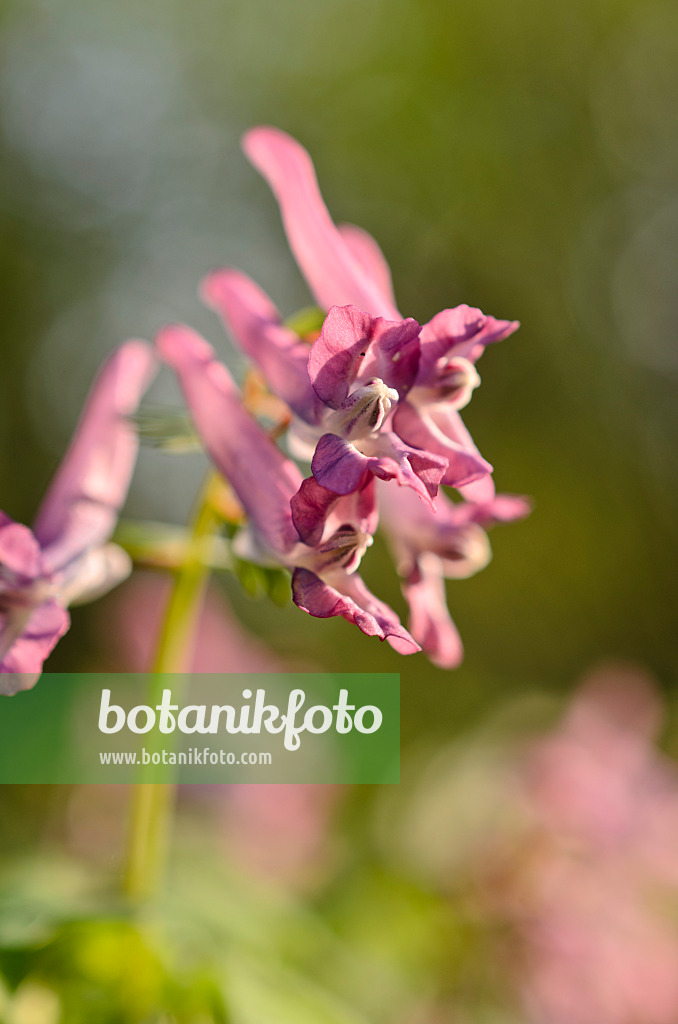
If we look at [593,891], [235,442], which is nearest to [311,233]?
[235,442]

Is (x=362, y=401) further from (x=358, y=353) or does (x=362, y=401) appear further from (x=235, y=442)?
(x=235, y=442)

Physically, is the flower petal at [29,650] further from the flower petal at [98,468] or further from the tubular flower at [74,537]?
the flower petal at [98,468]

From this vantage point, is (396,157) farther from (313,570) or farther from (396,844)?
(313,570)

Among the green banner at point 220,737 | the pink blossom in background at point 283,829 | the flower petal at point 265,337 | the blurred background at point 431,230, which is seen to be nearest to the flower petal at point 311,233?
the flower petal at point 265,337

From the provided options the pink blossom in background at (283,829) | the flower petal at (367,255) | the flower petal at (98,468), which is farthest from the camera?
the pink blossom in background at (283,829)

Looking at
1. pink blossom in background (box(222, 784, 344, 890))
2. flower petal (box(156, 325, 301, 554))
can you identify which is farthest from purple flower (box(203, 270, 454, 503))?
pink blossom in background (box(222, 784, 344, 890))

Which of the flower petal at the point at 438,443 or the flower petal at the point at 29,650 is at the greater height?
the flower petal at the point at 438,443

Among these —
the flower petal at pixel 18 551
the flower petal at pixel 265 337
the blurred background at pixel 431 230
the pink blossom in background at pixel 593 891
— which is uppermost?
the blurred background at pixel 431 230

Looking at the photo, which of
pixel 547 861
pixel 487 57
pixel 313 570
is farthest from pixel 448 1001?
pixel 487 57

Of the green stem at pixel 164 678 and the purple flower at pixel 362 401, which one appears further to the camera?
the green stem at pixel 164 678
